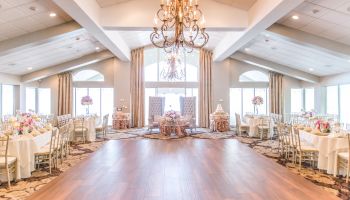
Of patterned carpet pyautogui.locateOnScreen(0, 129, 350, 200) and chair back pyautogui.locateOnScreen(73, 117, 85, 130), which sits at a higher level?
chair back pyautogui.locateOnScreen(73, 117, 85, 130)

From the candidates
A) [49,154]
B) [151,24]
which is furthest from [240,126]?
[49,154]

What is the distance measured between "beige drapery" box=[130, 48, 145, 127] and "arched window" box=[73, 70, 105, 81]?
1983mm

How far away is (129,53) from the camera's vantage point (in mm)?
14367

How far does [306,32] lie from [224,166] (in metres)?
5.03

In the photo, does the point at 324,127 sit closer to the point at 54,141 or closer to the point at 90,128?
the point at 54,141

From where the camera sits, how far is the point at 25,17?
6.98m

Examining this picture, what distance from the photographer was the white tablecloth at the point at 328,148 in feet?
18.2

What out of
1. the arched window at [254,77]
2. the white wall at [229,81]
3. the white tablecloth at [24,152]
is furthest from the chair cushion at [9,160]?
the arched window at [254,77]

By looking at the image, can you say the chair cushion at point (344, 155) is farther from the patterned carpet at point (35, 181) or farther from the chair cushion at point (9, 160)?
the chair cushion at point (9, 160)

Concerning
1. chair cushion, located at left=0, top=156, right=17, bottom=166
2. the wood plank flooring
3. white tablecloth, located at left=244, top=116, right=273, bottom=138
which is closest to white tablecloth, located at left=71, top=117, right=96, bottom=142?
the wood plank flooring

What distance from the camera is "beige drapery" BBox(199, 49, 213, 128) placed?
48.4 feet

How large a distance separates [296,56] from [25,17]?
32.7 feet

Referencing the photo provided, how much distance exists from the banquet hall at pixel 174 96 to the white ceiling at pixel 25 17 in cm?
3

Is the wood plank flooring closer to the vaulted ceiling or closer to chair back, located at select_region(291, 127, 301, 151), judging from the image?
chair back, located at select_region(291, 127, 301, 151)
